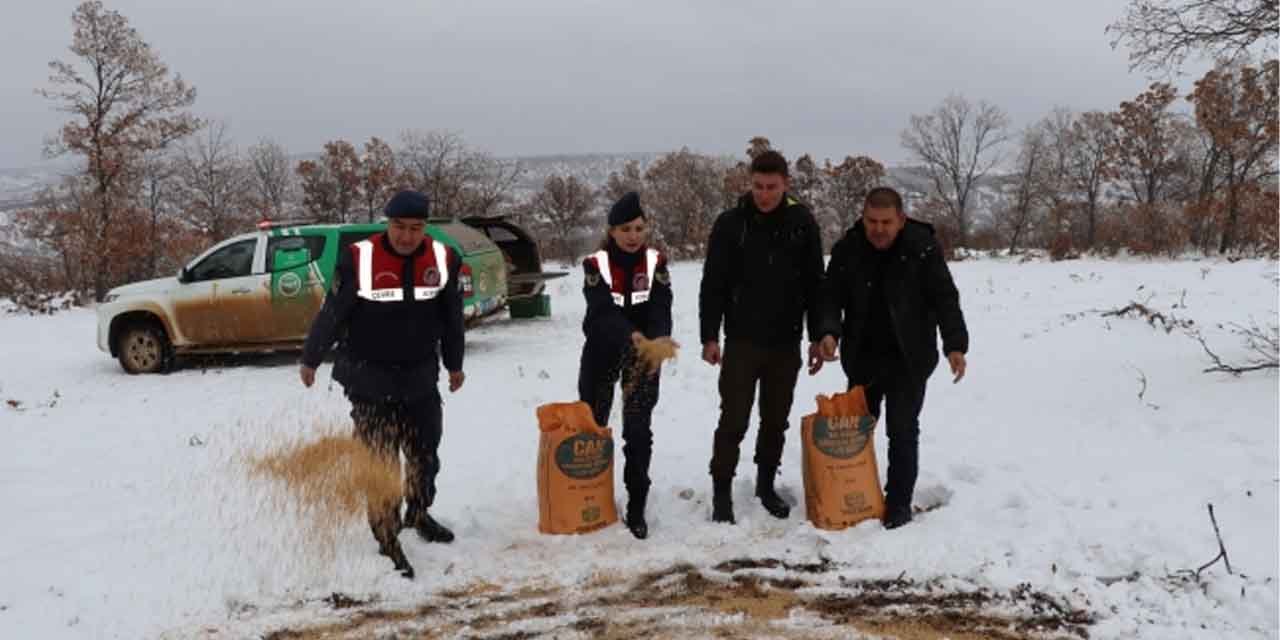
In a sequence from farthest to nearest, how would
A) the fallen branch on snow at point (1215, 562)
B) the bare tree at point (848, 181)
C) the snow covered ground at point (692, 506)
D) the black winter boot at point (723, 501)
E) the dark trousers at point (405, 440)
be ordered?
the bare tree at point (848, 181) → the black winter boot at point (723, 501) → the dark trousers at point (405, 440) → the snow covered ground at point (692, 506) → the fallen branch on snow at point (1215, 562)

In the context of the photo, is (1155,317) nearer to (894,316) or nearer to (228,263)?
(894,316)

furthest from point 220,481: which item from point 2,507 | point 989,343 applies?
point 989,343

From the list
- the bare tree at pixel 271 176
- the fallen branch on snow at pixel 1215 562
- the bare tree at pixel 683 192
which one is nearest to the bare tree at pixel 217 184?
the bare tree at pixel 271 176

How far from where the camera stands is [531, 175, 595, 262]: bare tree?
4941 cm

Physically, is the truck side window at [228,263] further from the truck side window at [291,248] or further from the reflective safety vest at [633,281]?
the reflective safety vest at [633,281]

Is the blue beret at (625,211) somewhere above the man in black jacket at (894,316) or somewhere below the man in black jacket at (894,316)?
above

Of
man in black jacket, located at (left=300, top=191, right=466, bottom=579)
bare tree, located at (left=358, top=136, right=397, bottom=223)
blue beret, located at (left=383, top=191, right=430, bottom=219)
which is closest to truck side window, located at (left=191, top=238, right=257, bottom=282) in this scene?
man in black jacket, located at (left=300, top=191, right=466, bottom=579)

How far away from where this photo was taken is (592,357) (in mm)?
4344

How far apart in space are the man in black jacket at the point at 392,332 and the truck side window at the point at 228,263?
21.1 feet

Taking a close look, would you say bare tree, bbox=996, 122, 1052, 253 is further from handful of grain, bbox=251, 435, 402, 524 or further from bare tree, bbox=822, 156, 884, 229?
handful of grain, bbox=251, 435, 402, 524

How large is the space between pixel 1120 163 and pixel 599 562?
150 feet

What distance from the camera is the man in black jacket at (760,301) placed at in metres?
4.13

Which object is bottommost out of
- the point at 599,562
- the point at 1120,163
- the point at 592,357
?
the point at 599,562

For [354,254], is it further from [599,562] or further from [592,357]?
[599,562]
